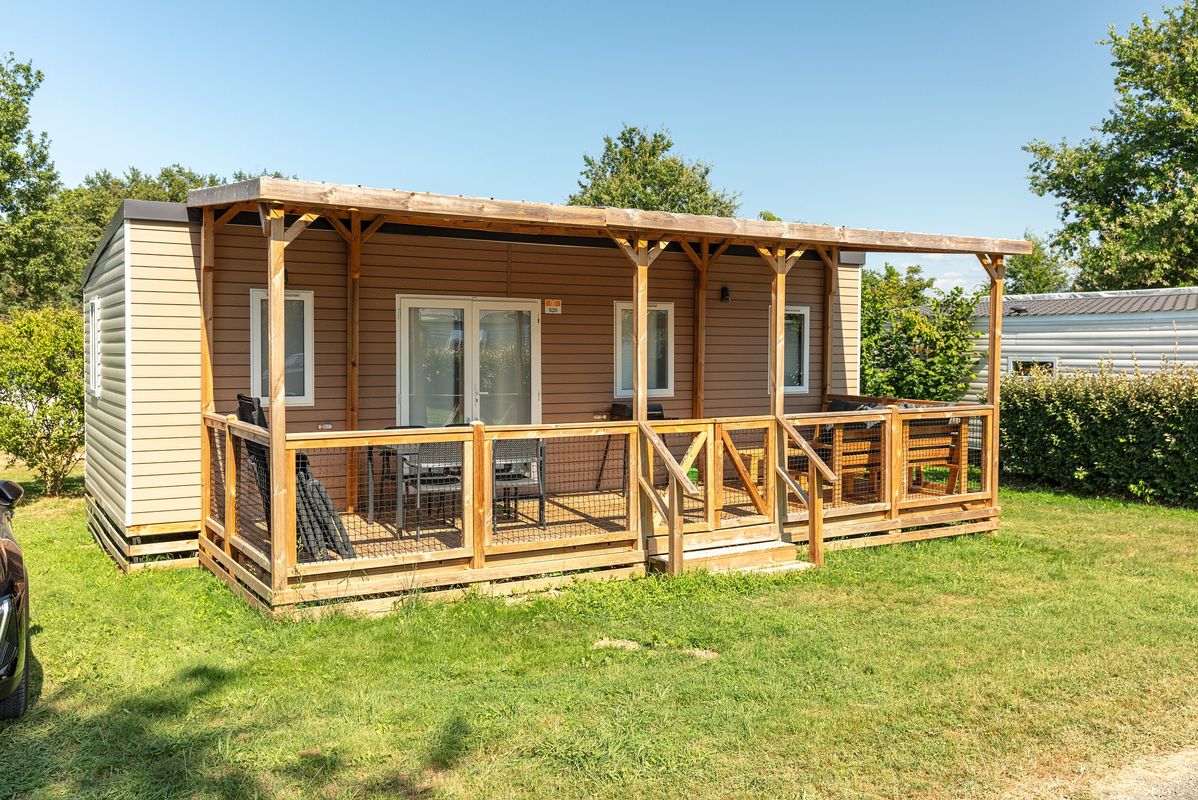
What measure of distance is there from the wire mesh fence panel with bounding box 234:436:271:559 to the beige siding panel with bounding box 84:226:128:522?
1.01 m

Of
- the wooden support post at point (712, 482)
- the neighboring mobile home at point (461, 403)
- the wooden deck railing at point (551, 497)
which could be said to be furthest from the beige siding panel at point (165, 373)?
the wooden support post at point (712, 482)

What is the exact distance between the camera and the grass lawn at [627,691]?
369 centimetres

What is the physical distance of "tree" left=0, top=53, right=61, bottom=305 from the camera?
2384cm

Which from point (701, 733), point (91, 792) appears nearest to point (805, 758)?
point (701, 733)

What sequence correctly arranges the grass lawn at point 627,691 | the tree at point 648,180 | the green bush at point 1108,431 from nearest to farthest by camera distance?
the grass lawn at point 627,691 < the green bush at point 1108,431 < the tree at point 648,180

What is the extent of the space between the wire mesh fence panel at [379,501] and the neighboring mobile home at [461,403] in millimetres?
24

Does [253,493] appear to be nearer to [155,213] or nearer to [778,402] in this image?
[155,213]

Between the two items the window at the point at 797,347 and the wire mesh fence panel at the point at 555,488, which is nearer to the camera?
the wire mesh fence panel at the point at 555,488

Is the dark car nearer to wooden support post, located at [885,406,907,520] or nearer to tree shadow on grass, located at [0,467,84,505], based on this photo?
wooden support post, located at [885,406,907,520]

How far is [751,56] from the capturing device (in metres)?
25.7

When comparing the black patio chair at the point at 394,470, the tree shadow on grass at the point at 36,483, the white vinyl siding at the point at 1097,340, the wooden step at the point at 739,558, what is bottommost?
the tree shadow on grass at the point at 36,483

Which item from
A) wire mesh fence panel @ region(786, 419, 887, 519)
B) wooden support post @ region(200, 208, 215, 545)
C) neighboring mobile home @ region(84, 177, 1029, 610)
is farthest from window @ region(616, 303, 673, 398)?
wooden support post @ region(200, 208, 215, 545)

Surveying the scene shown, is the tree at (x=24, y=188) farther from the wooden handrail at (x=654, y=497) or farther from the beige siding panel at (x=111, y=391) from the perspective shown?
the wooden handrail at (x=654, y=497)

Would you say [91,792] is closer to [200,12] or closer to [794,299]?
[794,299]
